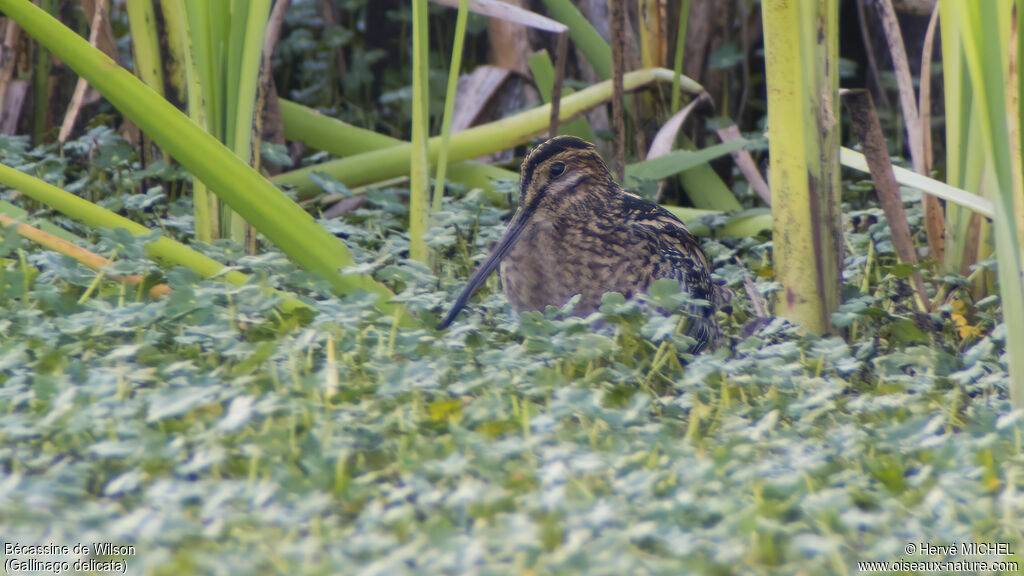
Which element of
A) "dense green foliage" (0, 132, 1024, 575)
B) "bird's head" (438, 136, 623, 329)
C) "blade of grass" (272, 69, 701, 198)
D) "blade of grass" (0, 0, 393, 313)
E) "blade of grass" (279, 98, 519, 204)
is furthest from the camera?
"blade of grass" (279, 98, 519, 204)

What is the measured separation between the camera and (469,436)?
192cm

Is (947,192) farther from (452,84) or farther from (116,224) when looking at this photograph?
(116,224)

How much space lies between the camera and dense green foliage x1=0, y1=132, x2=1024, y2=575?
5.40 feet

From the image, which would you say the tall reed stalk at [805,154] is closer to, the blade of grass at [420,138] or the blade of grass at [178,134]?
the blade of grass at [420,138]

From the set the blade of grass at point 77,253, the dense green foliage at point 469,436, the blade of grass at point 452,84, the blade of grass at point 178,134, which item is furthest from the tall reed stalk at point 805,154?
the blade of grass at point 77,253

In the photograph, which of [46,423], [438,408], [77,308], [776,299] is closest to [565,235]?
[776,299]

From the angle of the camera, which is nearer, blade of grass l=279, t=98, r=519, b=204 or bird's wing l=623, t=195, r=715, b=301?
bird's wing l=623, t=195, r=715, b=301

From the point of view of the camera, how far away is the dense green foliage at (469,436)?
5.40ft

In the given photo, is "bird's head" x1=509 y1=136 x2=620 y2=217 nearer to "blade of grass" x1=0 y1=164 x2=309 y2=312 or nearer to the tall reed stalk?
the tall reed stalk

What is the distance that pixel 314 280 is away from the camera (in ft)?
8.50

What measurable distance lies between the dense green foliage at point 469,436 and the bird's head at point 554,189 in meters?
0.21

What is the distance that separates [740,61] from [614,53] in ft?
6.12

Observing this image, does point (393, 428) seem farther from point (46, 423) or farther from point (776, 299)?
point (776, 299)

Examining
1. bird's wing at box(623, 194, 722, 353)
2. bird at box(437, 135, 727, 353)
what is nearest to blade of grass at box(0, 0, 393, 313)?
bird at box(437, 135, 727, 353)
